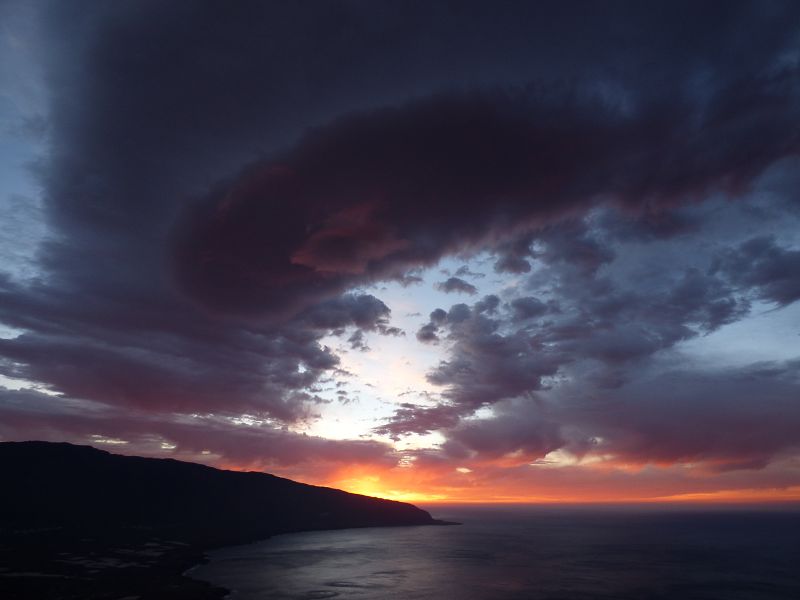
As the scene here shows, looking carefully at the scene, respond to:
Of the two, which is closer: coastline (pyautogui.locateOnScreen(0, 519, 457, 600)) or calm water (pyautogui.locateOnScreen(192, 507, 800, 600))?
coastline (pyautogui.locateOnScreen(0, 519, 457, 600))

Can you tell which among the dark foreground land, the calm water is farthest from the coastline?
the calm water

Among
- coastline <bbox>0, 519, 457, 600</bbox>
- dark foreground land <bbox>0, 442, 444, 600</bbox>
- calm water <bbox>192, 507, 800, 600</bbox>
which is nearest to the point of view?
coastline <bbox>0, 519, 457, 600</bbox>

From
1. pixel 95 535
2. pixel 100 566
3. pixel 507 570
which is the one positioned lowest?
pixel 100 566

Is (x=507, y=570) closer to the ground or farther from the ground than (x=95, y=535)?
closer to the ground

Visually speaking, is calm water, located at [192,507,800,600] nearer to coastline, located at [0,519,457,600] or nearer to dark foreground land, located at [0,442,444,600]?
coastline, located at [0,519,457,600]

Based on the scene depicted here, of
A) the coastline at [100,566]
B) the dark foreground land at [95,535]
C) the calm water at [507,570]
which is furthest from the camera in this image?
the calm water at [507,570]

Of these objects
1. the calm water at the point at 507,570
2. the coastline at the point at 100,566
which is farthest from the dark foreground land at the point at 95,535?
the calm water at the point at 507,570

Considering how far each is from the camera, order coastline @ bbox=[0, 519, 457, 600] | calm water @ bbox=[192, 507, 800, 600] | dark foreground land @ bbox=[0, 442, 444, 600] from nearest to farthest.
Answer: coastline @ bbox=[0, 519, 457, 600] < dark foreground land @ bbox=[0, 442, 444, 600] < calm water @ bbox=[192, 507, 800, 600]

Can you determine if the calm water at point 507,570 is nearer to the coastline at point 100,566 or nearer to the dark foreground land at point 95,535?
the coastline at point 100,566

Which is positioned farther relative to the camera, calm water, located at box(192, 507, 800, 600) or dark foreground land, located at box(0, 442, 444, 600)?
calm water, located at box(192, 507, 800, 600)

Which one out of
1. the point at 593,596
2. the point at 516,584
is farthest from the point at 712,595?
the point at 516,584

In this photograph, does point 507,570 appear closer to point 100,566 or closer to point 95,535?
point 100,566

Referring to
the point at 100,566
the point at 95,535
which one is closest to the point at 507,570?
the point at 100,566
